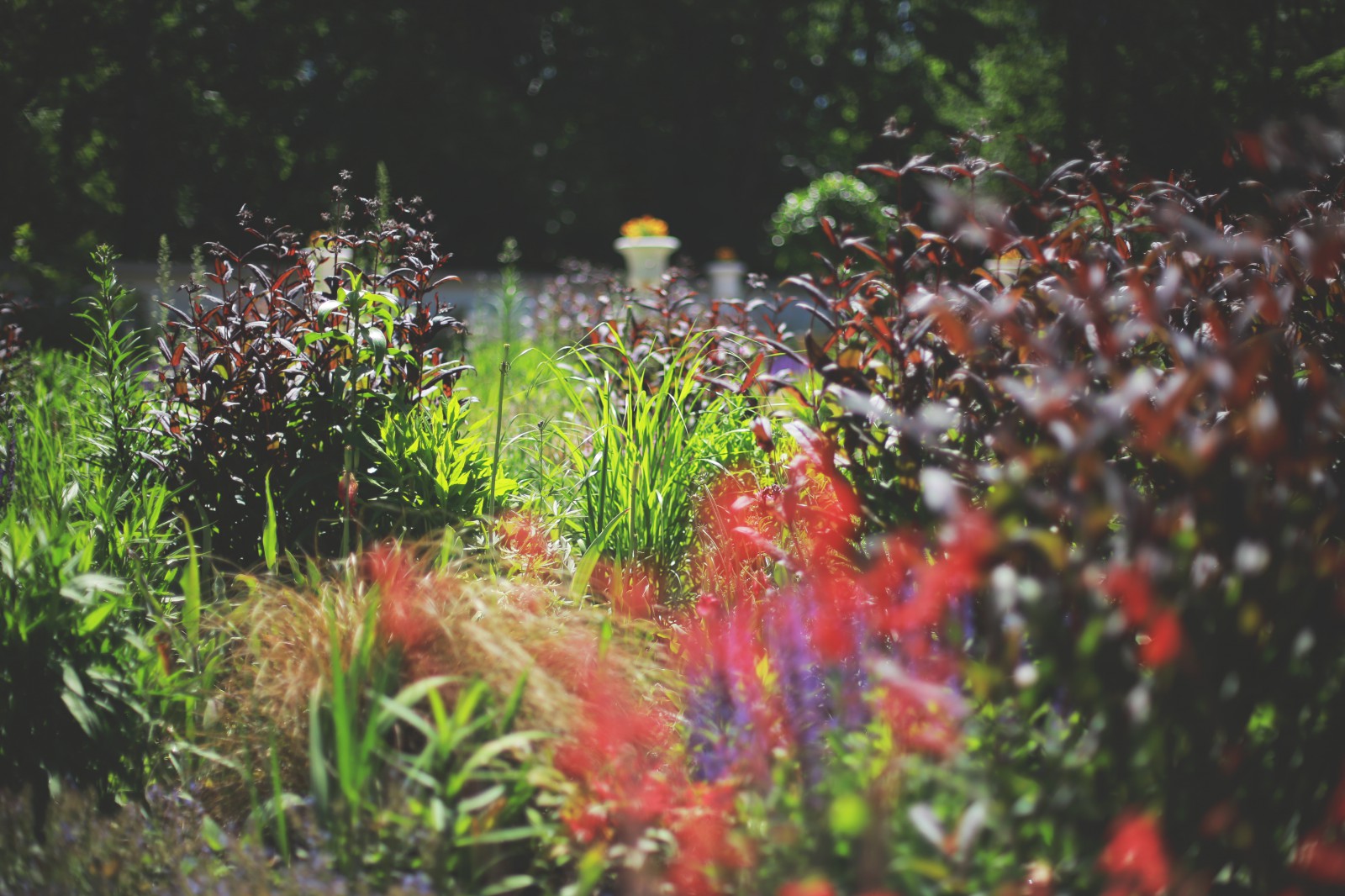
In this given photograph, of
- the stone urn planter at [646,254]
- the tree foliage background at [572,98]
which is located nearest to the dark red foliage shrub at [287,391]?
the tree foliage background at [572,98]

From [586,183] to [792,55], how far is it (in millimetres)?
8701

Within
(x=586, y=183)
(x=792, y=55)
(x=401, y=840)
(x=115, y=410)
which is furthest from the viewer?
(x=792, y=55)

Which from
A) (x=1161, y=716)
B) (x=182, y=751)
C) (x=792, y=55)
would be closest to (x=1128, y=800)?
(x=1161, y=716)

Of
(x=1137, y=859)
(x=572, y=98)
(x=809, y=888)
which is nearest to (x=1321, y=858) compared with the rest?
(x=1137, y=859)

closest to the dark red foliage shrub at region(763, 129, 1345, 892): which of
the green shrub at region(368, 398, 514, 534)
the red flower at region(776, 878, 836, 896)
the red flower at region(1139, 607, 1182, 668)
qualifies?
the red flower at region(1139, 607, 1182, 668)

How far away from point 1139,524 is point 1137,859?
1.66 feet

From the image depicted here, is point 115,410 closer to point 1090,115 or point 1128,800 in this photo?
point 1128,800

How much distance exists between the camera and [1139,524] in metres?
1.12

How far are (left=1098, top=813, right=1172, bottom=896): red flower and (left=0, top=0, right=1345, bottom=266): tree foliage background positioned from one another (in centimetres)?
154

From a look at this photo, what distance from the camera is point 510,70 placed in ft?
73.2

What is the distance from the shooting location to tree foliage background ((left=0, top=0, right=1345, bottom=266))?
29.4ft

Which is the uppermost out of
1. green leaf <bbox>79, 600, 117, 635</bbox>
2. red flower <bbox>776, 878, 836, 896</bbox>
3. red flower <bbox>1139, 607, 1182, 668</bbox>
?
red flower <bbox>1139, 607, 1182, 668</bbox>

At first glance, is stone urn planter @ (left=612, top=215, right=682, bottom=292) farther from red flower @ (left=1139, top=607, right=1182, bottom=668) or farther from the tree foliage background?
red flower @ (left=1139, top=607, right=1182, bottom=668)

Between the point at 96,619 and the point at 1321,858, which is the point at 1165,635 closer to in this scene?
the point at 1321,858
